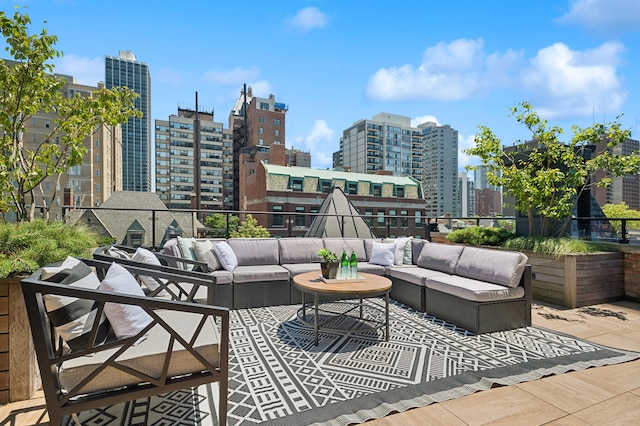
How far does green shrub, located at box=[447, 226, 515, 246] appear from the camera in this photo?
5.43 meters

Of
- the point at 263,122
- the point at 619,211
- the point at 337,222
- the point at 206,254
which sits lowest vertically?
the point at 206,254

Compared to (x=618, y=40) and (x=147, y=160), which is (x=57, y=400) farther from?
(x=147, y=160)

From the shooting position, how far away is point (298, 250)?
490 cm

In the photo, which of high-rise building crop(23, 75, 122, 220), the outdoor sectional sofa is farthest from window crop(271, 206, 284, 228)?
high-rise building crop(23, 75, 122, 220)

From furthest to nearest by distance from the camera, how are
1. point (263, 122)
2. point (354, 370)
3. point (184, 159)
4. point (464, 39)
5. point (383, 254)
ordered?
point (184, 159), point (263, 122), point (464, 39), point (383, 254), point (354, 370)

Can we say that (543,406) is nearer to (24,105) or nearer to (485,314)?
(485,314)

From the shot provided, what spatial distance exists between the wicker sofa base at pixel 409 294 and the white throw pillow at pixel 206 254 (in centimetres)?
232

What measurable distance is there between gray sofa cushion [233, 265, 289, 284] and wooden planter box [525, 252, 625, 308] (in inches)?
140

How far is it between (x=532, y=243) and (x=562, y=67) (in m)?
4.56

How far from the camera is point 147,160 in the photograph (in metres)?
85.8

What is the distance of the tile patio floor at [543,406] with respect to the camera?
1819 millimetres

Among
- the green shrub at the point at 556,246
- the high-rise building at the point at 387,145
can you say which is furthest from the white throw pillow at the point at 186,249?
the high-rise building at the point at 387,145

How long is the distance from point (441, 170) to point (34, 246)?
86012 mm

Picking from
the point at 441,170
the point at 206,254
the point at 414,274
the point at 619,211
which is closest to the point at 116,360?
the point at 206,254
